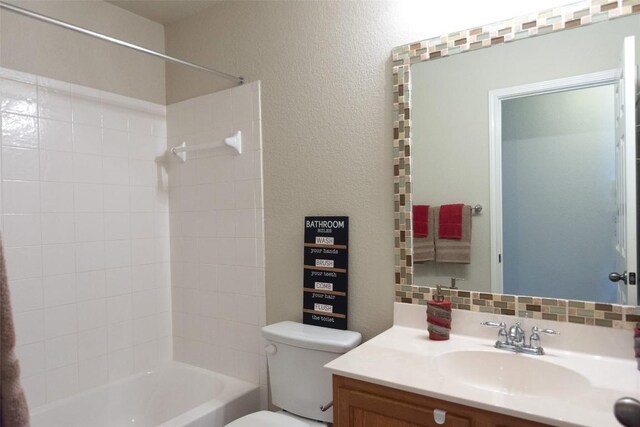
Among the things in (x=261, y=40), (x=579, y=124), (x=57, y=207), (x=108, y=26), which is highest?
(x=108, y=26)

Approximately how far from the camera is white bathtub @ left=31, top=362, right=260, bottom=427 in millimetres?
2016

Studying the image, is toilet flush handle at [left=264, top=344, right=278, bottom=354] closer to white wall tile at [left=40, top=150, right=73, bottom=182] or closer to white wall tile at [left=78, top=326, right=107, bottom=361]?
white wall tile at [left=78, top=326, right=107, bottom=361]

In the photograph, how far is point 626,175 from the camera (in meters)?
1.33

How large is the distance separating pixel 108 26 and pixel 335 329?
2041mm

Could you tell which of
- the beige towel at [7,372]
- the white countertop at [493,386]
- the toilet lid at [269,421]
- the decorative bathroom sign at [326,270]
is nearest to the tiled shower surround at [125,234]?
the decorative bathroom sign at [326,270]

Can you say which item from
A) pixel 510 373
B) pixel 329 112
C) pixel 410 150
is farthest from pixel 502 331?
pixel 329 112

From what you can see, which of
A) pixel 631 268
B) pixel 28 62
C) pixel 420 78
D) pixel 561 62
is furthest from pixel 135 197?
pixel 631 268

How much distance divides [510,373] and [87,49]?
8.19ft

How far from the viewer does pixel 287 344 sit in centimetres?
187

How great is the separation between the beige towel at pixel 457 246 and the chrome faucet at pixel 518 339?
0.89ft

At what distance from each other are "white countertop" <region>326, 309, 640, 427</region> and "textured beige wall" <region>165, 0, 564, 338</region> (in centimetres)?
35

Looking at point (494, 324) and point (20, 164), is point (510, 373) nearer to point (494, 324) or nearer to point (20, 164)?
point (494, 324)

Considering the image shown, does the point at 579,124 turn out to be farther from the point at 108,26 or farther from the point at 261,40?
the point at 108,26

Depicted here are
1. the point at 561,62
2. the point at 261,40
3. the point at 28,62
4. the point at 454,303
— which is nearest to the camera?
the point at 561,62
